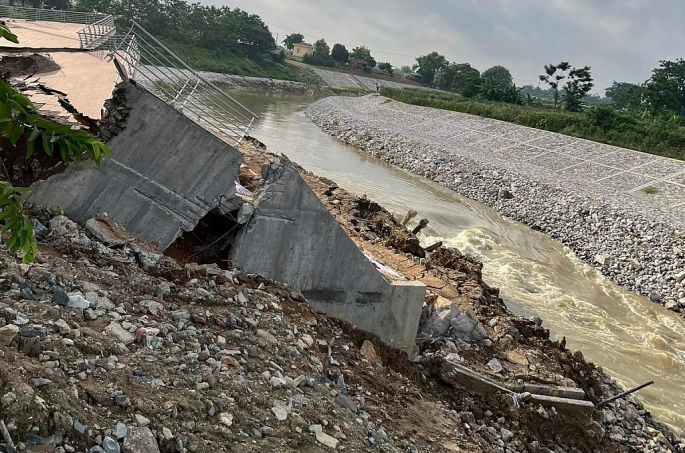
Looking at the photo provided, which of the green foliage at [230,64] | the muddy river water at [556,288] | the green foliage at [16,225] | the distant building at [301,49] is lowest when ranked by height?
the muddy river water at [556,288]

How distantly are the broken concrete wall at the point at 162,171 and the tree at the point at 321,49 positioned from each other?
96.2m

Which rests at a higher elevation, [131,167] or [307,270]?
[131,167]

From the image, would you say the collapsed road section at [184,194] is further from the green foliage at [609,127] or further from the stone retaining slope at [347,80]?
the stone retaining slope at [347,80]

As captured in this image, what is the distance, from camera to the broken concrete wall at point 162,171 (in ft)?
24.0

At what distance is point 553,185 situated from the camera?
25359mm

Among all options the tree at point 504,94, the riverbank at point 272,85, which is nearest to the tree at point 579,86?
the tree at point 504,94

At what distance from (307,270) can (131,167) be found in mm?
2603

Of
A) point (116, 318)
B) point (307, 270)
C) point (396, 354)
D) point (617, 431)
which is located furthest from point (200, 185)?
point (617, 431)

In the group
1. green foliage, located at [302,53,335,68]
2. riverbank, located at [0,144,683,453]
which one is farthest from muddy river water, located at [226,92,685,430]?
green foliage, located at [302,53,335,68]

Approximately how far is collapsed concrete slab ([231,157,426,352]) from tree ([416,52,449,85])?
97833 mm

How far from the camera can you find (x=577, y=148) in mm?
31688

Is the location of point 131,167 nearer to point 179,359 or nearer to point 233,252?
point 233,252

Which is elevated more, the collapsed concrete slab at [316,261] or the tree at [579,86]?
the tree at [579,86]

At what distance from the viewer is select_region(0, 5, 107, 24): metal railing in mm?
21266
